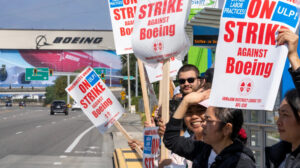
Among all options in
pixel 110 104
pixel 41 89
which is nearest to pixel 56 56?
pixel 41 89

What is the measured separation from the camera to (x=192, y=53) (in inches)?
603

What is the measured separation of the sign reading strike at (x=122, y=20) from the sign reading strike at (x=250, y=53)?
3.04 m

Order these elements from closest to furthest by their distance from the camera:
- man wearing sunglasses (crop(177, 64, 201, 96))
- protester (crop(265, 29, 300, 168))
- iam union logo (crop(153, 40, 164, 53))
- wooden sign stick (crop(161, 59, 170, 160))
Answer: protester (crop(265, 29, 300, 168))
wooden sign stick (crop(161, 59, 170, 160))
iam union logo (crop(153, 40, 164, 53))
man wearing sunglasses (crop(177, 64, 201, 96))

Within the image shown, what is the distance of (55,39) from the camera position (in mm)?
126688

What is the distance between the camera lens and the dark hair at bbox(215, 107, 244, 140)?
314 cm

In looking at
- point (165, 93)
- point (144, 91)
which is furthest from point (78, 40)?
point (165, 93)

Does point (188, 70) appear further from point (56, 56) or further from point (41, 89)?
point (41, 89)

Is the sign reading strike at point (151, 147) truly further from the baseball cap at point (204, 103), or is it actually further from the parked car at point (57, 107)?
the parked car at point (57, 107)

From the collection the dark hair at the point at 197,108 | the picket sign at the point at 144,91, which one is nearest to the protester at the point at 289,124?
the dark hair at the point at 197,108

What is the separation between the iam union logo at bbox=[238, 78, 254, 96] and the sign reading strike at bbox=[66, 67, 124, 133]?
11.1 feet

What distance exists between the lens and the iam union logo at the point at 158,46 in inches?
166

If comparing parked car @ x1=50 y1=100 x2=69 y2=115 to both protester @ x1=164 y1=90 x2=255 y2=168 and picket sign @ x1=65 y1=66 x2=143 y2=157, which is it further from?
protester @ x1=164 y1=90 x2=255 y2=168

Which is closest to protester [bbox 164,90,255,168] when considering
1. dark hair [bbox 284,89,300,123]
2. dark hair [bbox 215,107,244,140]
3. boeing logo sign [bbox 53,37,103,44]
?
dark hair [bbox 215,107,244,140]

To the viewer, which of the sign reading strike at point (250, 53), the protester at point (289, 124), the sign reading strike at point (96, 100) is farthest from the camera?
the sign reading strike at point (96, 100)
